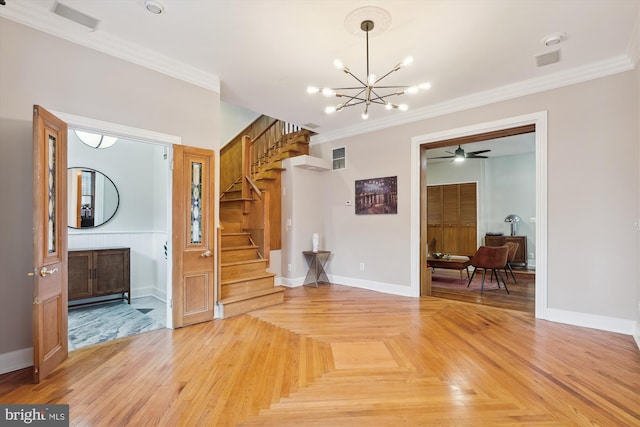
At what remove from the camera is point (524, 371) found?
2.51 meters

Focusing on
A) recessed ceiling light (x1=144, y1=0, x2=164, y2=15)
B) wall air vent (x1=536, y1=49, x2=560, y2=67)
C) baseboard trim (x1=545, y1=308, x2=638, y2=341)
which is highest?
recessed ceiling light (x1=144, y1=0, x2=164, y2=15)

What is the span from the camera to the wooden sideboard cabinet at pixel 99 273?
4.29 m

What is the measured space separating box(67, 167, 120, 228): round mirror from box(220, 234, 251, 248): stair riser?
6.30ft

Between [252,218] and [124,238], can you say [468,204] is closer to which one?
[252,218]

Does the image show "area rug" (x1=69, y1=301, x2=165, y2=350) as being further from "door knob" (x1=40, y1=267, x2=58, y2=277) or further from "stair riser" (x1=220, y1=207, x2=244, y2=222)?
"stair riser" (x1=220, y1=207, x2=244, y2=222)

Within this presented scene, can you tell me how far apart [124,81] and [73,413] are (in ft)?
9.76

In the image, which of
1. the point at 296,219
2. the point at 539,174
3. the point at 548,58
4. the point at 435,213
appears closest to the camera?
the point at 548,58

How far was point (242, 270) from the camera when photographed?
4.48 metres

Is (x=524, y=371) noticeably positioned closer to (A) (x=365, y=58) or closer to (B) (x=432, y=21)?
(B) (x=432, y=21)

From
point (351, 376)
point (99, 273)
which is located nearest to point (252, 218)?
point (99, 273)

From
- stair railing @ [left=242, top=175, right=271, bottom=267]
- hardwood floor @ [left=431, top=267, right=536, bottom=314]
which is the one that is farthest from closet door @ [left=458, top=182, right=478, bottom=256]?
stair railing @ [left=242, top=175, right=271, bottom=267]

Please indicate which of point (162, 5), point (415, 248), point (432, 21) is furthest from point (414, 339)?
point (162, 5)

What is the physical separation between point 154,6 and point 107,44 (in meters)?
0.87

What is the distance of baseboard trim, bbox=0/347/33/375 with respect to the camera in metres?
2.49
